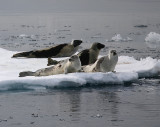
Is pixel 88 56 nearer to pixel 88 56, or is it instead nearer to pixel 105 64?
pixel 88 56

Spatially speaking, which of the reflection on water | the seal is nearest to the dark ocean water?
the reflection on water

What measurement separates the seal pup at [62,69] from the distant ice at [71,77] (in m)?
0.37

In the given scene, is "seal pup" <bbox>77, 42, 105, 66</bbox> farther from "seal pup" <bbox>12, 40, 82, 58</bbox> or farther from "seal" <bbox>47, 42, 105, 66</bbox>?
"seal pup" <bbox>12, 40, 82, 58</bbox>

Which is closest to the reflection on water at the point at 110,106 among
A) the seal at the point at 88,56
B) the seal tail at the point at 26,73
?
the seal tail at the point at 26,73

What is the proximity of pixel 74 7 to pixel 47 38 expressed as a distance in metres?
42.1

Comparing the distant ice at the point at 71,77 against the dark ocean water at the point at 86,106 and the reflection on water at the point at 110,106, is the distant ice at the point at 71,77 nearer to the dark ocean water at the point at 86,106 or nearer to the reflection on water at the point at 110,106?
the dark ocean water at the point at 86,106

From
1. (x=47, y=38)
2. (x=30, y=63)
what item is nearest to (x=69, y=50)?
(x=30, y=63)

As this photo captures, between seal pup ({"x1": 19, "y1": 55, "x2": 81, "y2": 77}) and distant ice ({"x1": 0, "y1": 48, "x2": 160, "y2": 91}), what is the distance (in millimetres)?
366

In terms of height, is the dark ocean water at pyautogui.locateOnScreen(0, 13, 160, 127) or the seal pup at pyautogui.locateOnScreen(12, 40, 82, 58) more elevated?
the seal pup at pyautogui.locateOnScreen(12, 40, 82, 58)

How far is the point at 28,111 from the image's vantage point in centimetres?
870

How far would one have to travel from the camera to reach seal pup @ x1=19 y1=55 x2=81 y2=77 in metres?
11.3

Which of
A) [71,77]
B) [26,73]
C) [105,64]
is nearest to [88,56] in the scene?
[105,64]

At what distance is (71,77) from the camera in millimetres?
10531

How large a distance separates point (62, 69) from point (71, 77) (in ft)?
3.20
